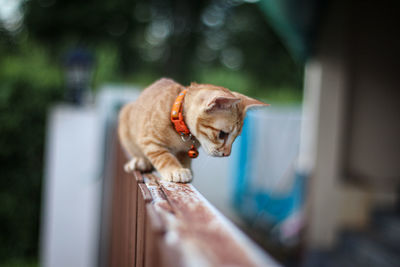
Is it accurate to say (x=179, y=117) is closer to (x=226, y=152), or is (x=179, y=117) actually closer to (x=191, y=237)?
(x=226, y=152)

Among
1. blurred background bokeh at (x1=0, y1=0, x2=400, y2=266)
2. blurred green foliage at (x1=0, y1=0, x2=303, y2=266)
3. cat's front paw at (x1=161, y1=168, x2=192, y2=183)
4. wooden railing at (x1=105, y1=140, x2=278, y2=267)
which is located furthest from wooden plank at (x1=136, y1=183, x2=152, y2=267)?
blurred green foliage at (x1=0, y1=0, x2=303, y2=266)

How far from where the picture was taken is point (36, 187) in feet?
17.6

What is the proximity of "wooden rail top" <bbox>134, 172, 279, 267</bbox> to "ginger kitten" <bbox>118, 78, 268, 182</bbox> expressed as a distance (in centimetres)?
23

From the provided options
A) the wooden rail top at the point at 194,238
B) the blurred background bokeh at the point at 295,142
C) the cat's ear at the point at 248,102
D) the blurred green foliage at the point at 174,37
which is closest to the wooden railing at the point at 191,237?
the wooden rail top at the point at 194,238

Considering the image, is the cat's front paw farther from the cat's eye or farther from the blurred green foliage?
the blurred green foliage

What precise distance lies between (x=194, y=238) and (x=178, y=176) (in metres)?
0.50

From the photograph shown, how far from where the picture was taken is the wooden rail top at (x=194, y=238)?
0.46 m

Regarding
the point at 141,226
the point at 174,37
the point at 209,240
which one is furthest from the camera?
the point at 174,37

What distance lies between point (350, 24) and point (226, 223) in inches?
168

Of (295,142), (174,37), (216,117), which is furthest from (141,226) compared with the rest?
(174,37)

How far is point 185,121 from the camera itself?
39.5 inches

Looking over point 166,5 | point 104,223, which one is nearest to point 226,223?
point 104,223

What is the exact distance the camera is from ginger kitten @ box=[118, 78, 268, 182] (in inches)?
36.9

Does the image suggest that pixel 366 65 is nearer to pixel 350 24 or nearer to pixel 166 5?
pixel 350 24
